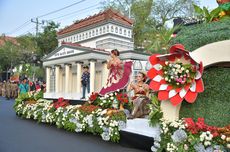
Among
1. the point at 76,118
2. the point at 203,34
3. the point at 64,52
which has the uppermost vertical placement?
the point at 64,52

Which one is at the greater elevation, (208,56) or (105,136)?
(208,56)

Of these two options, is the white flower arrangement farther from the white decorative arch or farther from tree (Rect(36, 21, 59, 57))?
tree (Rect(36, 21, 59, 57))

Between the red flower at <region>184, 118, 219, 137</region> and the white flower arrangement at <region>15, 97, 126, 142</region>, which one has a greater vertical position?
the red flower at <region>184, 118, 219, 137</region>

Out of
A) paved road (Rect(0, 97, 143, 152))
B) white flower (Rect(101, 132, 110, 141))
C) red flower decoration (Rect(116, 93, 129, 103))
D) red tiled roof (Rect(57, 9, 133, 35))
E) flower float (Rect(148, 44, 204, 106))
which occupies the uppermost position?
red tiled roof (Rect(57, 9, 133, 35))

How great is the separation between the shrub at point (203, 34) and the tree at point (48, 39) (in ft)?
59.3

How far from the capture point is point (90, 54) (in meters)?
11.7

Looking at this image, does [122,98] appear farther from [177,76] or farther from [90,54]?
[90,54]

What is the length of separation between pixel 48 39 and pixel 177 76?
19.0 meters

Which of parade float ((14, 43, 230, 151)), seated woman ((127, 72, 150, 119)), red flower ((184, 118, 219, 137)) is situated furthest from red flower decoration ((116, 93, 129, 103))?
red flower ((184, 118, 219, 137))

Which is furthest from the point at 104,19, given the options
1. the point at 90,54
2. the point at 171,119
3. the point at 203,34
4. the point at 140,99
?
the point at 171,119

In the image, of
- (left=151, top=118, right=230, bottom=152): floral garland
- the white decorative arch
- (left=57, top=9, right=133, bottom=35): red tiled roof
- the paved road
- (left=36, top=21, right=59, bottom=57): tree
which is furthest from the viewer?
(left=36, top=21, right=59, bottom=57): tree

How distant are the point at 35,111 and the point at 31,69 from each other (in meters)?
21.1

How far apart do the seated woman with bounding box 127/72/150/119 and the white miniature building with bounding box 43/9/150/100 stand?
3391 mm

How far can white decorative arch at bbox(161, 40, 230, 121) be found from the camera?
4312mm
